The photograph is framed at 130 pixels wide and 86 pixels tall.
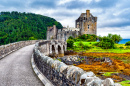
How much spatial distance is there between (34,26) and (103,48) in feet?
237

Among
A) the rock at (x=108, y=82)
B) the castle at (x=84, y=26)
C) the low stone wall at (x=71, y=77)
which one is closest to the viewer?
the rock at (x=108, y=82)

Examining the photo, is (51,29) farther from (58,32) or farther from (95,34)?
(95,34)

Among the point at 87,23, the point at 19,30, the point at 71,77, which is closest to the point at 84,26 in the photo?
the point at 87,23

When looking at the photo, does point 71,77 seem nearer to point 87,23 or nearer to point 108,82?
point 108,82

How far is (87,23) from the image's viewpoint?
64188 mm

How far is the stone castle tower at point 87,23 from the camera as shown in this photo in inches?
2520

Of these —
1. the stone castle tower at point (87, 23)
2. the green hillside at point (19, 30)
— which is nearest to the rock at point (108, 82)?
the stone castle tower at point (87, 23)

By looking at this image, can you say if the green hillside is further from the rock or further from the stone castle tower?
the rock

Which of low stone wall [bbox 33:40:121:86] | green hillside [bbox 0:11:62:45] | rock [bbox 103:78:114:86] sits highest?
green hillside [bbox 0:11:62:45]

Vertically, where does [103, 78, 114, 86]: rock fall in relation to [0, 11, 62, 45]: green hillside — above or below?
below

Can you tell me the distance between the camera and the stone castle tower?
6400 cm

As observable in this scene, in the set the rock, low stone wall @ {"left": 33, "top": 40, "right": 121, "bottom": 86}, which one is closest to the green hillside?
low stone wall @ {"left": 33, "top": 40, "right": 121, "bottom": 86}

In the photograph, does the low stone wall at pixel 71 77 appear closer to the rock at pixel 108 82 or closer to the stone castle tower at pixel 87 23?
the rock at pixel 108 82

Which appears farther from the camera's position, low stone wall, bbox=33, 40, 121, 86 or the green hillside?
the green hillside
